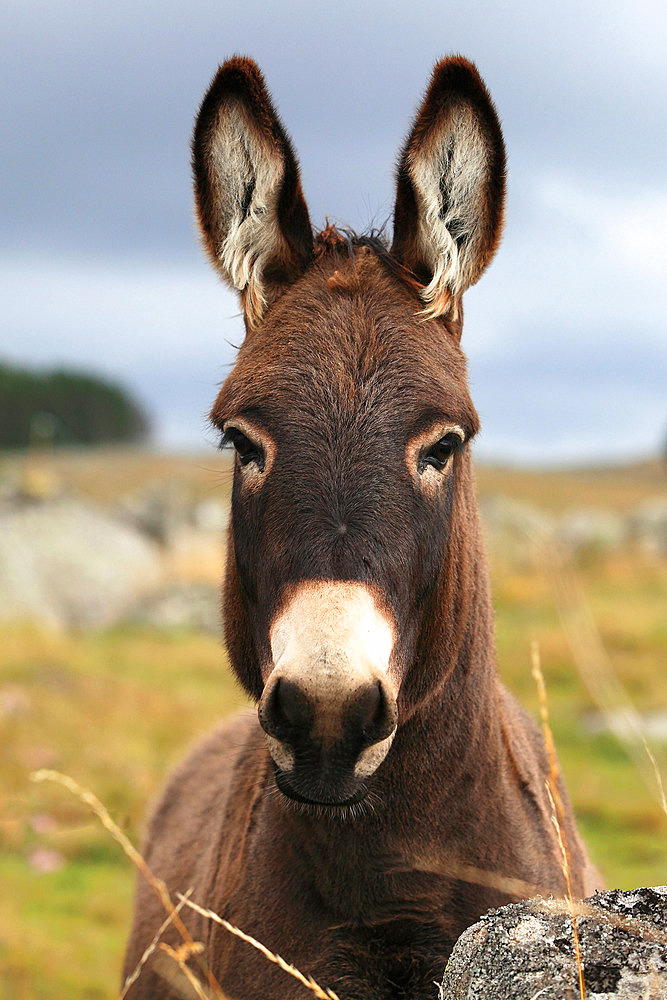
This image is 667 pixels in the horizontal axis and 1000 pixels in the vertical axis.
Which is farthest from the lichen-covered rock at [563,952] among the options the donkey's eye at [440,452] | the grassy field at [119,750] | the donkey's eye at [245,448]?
the donkey's eye at [245,448]

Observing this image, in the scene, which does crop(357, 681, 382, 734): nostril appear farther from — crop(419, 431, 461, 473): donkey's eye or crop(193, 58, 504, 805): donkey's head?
crop(419, 431, 461, 473): donkey's eye

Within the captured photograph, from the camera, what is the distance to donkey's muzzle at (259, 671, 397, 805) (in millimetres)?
2078

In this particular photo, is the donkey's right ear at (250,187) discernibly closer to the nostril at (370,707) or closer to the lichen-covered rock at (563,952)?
the nostril at (370,707)

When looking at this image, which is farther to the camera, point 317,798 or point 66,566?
point 66,566

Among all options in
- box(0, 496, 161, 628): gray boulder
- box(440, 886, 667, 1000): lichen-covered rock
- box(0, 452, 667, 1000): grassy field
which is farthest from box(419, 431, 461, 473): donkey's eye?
box(0, 496, 161, 628): gray boulder

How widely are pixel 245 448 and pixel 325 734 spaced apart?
0.94 m

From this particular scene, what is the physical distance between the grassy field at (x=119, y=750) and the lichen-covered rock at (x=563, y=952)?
0.80m

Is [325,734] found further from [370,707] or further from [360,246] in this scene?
[360,246]

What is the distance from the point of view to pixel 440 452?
266cm

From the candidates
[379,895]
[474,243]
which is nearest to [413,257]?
[474,243]

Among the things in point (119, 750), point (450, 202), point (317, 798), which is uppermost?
point (450, 202)

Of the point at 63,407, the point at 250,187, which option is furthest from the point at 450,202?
the point at 63,407

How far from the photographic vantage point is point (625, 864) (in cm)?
806

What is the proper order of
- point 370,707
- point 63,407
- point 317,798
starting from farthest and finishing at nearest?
point 63,407 → point 317,798 → point 370,707
